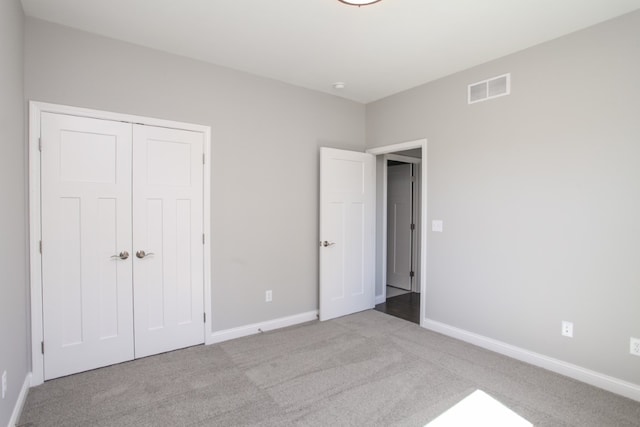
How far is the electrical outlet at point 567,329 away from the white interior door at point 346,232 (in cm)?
219

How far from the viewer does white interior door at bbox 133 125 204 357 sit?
2951mm

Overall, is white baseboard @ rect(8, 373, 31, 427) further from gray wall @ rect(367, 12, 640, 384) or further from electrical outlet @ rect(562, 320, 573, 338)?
electrical outlet @ rect(562, 320, 573, 338)

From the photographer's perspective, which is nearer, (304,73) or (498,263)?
(498,263)

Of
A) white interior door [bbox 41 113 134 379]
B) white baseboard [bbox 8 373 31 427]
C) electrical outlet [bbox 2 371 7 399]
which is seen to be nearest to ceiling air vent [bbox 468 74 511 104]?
white interior door [bbox 41 113 134 379]

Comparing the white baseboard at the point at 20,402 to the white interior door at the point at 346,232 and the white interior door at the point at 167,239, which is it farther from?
the white interior door at the point at 346,232

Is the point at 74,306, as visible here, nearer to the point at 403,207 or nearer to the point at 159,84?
the point at 159,84

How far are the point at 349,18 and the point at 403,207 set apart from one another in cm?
360

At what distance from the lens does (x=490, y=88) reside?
3184 mm

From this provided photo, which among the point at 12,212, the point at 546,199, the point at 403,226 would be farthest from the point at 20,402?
the point at 403,226

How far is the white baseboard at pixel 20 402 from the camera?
2.01 meters

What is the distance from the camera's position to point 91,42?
8.93ft

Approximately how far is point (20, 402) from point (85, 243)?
1127 mm

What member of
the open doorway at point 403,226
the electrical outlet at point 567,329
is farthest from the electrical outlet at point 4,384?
the open doorway at point 403,226

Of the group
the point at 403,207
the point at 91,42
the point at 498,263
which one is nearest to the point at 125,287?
the point at 91,42
